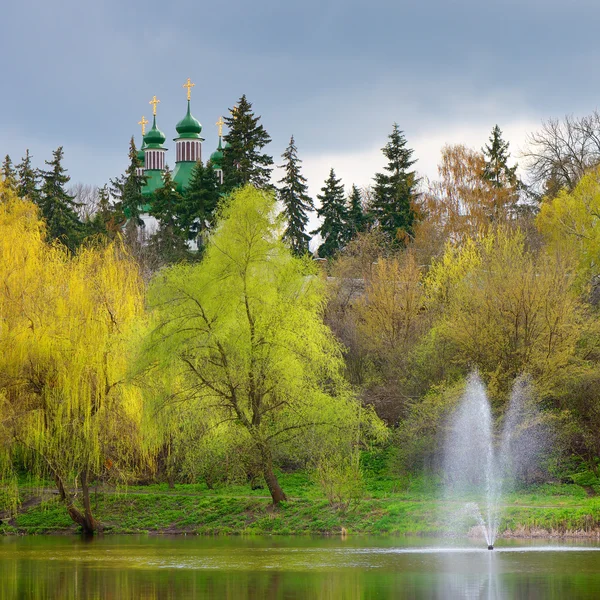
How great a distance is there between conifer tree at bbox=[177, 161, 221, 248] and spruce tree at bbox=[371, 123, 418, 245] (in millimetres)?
12763

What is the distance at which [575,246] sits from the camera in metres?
51.4

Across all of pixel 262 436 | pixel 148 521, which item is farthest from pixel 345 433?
pixel 148 521

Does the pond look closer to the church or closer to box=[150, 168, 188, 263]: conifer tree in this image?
box=[150, 168, 188, 263]: conifer tree

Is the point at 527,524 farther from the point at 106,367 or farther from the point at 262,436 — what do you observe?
the point at 106,367

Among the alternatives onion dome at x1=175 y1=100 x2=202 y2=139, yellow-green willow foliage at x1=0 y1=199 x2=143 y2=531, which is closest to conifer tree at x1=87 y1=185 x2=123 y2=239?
yellow-green willow foliage at x1=0 y1=199 x2=143 y2=531

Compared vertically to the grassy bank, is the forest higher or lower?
higher

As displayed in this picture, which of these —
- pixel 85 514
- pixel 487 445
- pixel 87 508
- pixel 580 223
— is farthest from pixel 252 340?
pixel 580 223

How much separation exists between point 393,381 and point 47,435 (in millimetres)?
16388

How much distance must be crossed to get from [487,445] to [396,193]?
131ft

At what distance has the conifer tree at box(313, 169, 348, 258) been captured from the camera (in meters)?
78.3

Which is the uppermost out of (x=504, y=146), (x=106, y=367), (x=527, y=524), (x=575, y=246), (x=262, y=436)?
(x=504, y=146)

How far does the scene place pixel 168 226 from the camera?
67.9 metres

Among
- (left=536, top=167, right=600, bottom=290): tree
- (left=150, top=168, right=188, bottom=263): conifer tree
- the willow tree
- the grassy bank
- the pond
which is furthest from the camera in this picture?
(left=150, top=168, right=188, bottom=263): conifer tree

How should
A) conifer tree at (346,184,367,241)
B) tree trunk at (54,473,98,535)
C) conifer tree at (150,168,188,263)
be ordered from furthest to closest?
conifer tree at (346,184,367,241) < conifer tree at (150,168,188,263) < tree trunk at (54,473,98,535)
